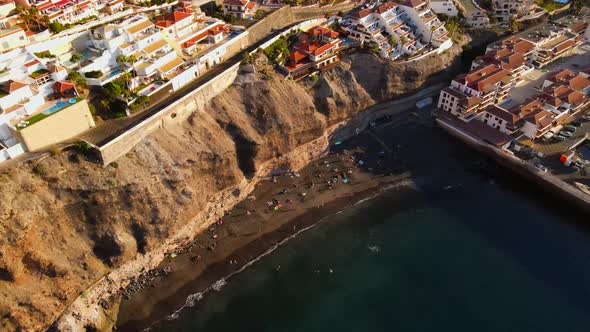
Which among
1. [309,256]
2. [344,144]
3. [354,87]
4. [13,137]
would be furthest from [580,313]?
[13,137]

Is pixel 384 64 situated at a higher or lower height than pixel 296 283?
higher

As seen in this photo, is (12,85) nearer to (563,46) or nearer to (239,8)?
(239,8)

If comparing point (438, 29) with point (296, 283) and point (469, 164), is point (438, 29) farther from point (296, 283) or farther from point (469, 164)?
point (296, 283)

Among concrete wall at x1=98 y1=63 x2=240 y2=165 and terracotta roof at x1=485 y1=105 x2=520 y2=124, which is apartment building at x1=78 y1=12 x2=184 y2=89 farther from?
terracotta roof at x1=485 y1=105 x2=520 y2=124

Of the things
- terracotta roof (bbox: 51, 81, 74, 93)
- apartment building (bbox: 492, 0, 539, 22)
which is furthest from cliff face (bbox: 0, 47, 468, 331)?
apartment building (bbox: 492, 0, 539, 22)

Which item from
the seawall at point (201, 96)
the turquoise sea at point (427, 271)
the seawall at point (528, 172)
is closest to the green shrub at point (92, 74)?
the seawall at point (201, 96)

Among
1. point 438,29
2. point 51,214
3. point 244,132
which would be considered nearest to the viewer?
point 51,214

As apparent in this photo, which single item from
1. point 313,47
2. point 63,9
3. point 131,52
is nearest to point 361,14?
point 313,47
